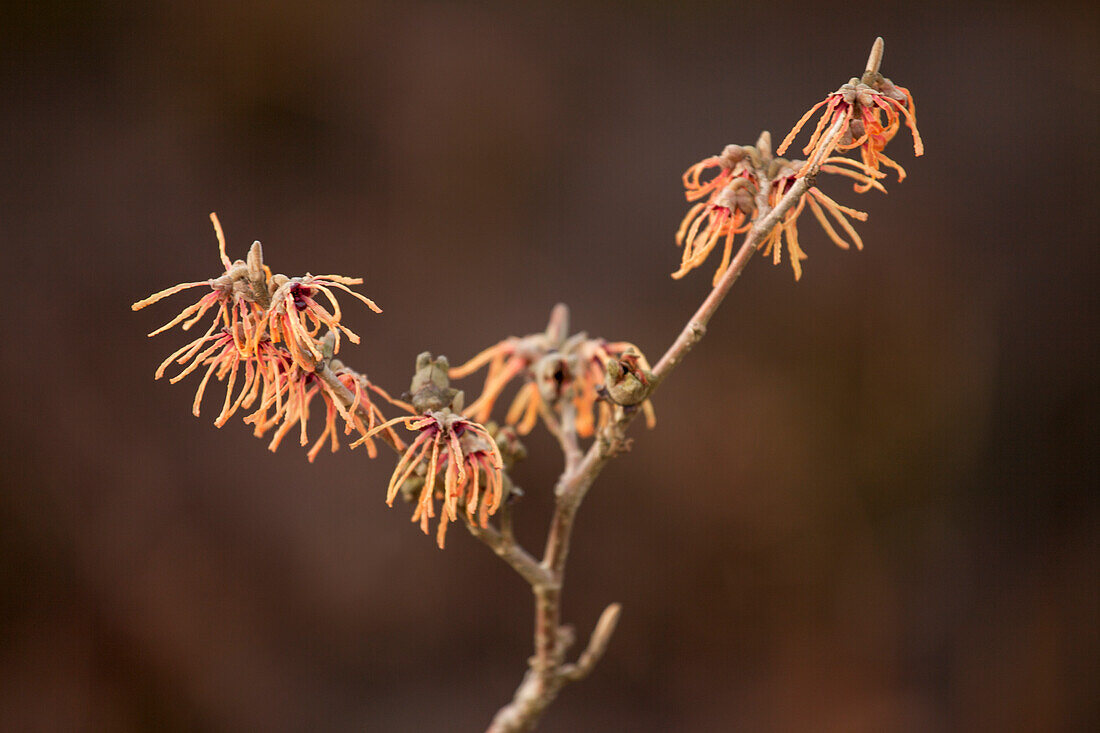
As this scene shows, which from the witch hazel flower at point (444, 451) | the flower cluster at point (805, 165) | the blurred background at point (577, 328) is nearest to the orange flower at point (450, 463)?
the witch hazel flower at point (444, 451)

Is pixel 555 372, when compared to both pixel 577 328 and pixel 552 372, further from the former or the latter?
pixel 577 328

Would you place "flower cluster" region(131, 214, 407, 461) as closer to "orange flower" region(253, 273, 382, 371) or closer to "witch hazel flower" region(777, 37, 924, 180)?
"orange flower" region(253, 273, 382, 371)

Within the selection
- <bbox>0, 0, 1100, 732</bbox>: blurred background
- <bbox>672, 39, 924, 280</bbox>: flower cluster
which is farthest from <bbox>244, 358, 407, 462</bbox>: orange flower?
<bbox>0, 0, 1100, 732</bbox>: blurred background

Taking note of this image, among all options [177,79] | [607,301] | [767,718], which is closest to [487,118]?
[607,301]

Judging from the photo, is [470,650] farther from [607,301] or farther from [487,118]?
[487,118]

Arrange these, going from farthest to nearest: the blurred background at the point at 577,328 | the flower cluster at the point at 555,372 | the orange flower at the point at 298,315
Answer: the blurred background at the point at 577,328 → the flower cluster at the point at 555,372 → the orange flower at the point at 298,315

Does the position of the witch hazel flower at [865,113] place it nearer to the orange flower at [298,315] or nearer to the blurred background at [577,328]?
the orange flower at [298,315]
